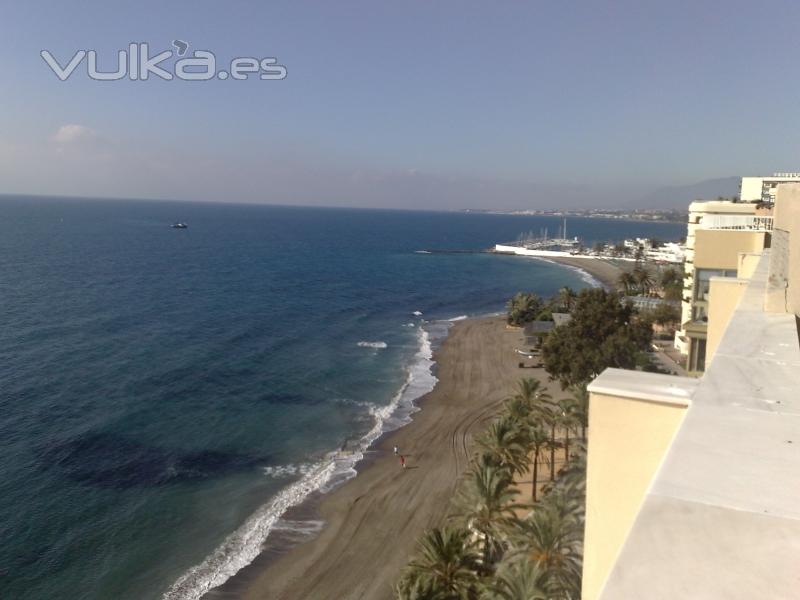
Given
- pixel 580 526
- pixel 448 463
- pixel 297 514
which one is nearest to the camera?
pixel 580 526

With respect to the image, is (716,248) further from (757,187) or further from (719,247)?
(757,187)

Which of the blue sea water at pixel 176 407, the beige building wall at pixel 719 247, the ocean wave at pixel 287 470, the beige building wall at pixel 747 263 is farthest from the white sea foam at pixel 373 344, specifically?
the beige building wall at pixel 747 263

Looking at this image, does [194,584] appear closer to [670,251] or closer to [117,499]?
[117,499]

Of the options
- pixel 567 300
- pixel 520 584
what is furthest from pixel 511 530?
pixel 567 300

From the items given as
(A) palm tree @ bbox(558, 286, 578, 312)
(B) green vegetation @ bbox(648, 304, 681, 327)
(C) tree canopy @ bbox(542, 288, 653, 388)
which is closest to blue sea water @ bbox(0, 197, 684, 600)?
(C) tree canopy @ bbox(542, 288, 653, 388)

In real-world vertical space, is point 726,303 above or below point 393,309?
above

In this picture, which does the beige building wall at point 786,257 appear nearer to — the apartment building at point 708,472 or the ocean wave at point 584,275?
the apartment building at point 708,472

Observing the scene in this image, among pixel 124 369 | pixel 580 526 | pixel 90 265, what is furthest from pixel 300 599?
pixel 90 265
